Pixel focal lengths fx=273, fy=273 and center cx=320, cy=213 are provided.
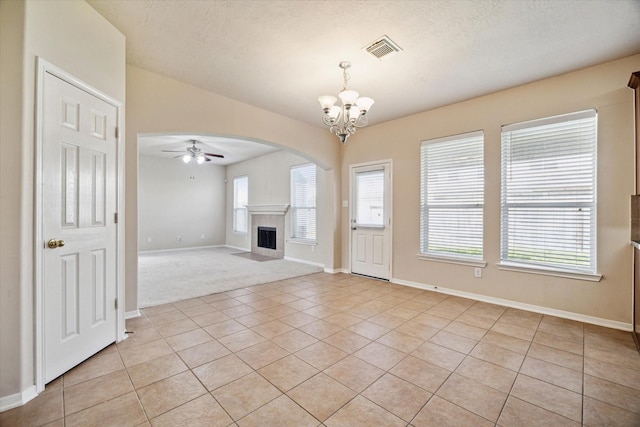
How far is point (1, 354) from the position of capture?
168 centimetres

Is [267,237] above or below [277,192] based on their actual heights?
below

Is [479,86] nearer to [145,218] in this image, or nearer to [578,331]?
[578,331]

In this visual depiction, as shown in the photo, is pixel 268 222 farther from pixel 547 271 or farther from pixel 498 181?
pixel 547 271

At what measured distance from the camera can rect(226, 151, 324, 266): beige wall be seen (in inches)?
247

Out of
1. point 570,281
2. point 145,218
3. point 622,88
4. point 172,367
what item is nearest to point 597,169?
point 622,88

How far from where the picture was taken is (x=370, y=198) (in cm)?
520

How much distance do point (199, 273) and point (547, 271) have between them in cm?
565

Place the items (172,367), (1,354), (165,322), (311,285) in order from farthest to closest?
1. (311,285)
2. (165,322)
3. (172,367)
4. (1,354)

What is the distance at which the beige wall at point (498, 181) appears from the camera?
114 inches

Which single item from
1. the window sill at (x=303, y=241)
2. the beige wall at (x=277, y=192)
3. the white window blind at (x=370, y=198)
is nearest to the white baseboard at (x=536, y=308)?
the white window blind at (x=370, y=198)

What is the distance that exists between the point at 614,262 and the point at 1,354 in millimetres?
→ 5287

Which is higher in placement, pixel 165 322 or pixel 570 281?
pixel 570 281

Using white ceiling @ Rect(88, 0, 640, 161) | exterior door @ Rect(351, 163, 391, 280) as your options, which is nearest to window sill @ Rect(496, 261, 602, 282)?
exterior door @ Rect(351, 163, 391, 280)

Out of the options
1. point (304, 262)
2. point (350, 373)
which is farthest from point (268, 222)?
point (350, 373)
